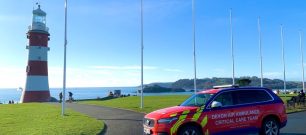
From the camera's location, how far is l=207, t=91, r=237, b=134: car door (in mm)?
11508

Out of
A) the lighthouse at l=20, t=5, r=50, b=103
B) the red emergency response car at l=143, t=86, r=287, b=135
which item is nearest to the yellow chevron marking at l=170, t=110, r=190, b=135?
the red emergency response car at l=143, t=86, r=287, b=135

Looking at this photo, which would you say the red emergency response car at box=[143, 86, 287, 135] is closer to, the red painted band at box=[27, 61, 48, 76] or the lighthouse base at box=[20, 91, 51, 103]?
the red painted band at box=[27, 61, 48, 76]

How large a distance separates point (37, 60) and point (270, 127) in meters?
38.5

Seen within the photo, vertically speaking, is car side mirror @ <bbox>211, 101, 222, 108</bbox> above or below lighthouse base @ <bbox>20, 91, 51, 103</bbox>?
above

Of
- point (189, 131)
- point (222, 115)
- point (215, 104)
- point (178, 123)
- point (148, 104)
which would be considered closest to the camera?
point (178, 123)

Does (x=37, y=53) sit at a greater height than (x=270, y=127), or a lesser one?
greater

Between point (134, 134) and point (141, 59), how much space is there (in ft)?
48.8

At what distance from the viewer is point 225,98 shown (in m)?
12.1

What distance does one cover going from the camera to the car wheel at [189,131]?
11039 mm

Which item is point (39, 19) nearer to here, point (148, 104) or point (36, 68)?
point (36, 68)

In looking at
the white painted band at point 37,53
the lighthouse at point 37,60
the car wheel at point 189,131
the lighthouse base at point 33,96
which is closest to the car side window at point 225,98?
the car wheel at point 189,131

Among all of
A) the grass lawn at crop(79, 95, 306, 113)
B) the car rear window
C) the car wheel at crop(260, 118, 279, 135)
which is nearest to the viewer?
the car rear window

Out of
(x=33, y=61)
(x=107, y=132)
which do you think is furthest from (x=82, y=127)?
(x=33, y=61)

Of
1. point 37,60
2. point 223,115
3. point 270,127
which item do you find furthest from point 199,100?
point 37,60
